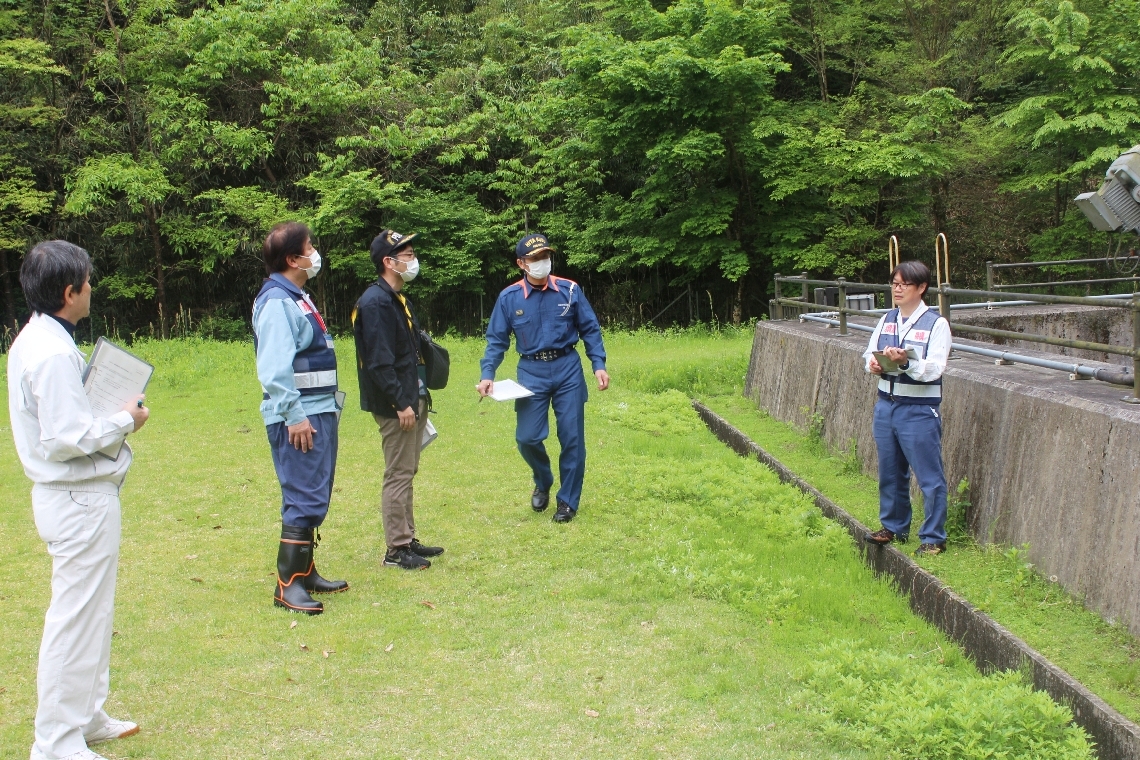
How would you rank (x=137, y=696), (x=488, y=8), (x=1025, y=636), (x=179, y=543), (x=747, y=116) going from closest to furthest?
(x=137, y=696)
(x=1025, y=636)
(x=179, y=543)
(x=747, y=116)
(x=488, y=8)

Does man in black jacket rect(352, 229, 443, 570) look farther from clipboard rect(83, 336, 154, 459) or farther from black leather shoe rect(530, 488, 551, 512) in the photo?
clipboard rect(83, 336, 154, 459)

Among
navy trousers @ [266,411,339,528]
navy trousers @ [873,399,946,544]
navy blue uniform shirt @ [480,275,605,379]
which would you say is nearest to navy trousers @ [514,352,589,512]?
navy blue uniform shirt @ [480,275,605,379]

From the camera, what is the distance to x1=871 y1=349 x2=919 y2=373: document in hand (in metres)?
5.55

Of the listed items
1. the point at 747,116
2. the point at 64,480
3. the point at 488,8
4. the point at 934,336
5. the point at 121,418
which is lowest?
the point at 64,480

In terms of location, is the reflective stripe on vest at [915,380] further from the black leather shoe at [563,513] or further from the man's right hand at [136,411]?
the man's right hand at [136,411]

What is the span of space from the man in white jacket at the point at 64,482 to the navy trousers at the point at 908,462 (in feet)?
13.7

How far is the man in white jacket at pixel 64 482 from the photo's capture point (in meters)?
3.53

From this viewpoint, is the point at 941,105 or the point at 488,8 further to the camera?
the point at 488,8

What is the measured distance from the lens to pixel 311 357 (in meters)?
5.32

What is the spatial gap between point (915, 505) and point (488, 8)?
82.5 ft

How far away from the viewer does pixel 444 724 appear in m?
4.04

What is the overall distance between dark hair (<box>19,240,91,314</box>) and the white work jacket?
2.5 inches

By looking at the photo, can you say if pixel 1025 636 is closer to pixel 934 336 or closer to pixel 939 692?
pixel 939 692

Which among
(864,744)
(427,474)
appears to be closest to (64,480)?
(864,744)
